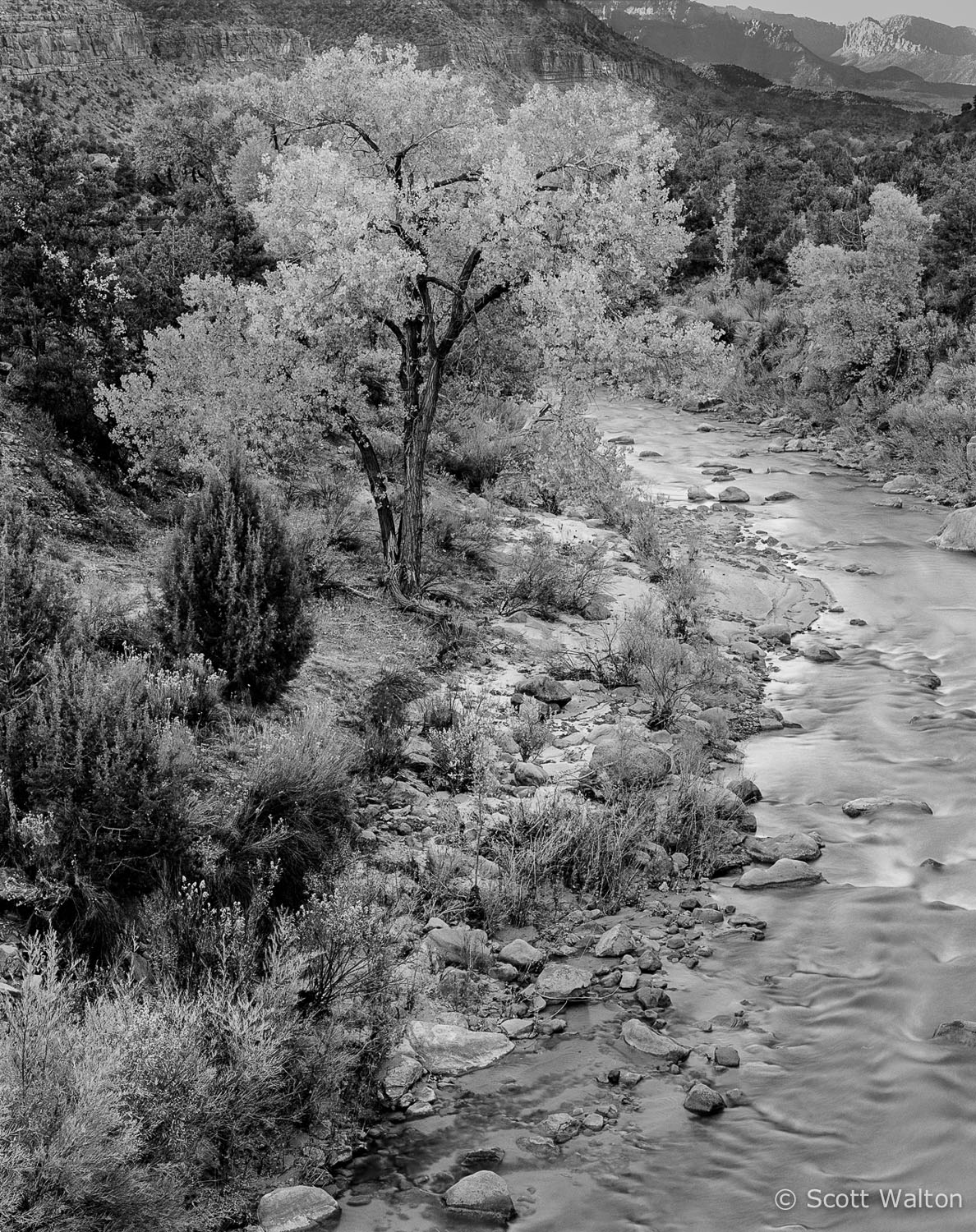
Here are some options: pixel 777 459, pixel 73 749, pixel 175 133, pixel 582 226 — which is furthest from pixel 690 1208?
pixel 175 133

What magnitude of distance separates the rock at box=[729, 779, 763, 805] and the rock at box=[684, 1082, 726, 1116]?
412cm

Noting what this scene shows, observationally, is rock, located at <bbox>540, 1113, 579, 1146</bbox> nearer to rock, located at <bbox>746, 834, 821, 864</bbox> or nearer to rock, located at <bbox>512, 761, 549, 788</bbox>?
rock, located at <bbox>746, 834, 821, 864</bbox>

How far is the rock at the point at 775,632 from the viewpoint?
14.2 m

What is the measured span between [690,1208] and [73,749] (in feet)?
14.5

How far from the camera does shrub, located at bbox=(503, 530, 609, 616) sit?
1380 centimetres

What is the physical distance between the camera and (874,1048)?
639 centimetres

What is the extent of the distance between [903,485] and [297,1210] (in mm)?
20574

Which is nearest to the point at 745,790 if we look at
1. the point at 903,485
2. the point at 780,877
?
the point at 780,877

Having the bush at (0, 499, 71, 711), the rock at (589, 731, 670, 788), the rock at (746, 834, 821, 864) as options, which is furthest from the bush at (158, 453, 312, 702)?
the rock at (746, 834, 821, 864)

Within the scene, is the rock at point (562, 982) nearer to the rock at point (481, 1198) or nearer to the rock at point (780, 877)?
the rock at point (481, 1198)

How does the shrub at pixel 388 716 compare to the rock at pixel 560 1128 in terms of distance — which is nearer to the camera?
the rock at pixel 560 1128

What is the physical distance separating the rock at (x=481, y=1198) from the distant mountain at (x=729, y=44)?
17682 centimetres

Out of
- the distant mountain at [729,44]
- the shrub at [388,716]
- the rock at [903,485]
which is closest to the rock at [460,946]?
the shrub at [388,716]

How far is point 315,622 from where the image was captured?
10.0 meters
